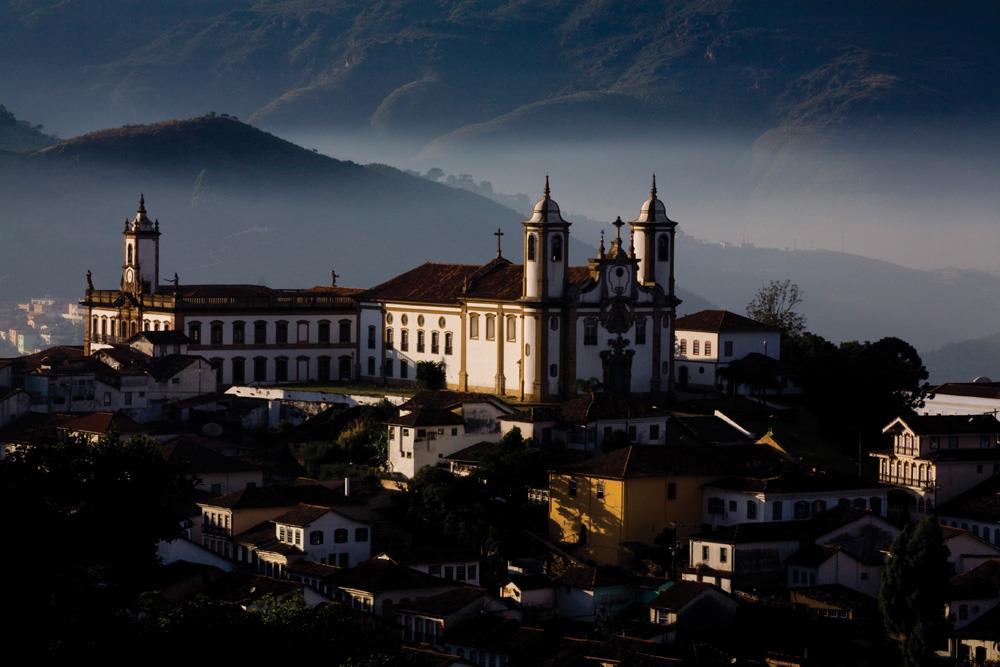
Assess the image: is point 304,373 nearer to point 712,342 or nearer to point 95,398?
point 95,398

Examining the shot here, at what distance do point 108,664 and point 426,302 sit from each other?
118 feet

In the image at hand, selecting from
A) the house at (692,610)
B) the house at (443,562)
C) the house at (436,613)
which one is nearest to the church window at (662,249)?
the house at (443,562)

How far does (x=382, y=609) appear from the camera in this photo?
55625 mm

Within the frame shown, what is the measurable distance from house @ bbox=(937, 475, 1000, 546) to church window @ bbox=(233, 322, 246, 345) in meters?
29.4

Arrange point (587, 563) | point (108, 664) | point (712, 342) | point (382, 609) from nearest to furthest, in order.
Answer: point (108, 664), point (382, 609), point (587, 563), point (712, 342)

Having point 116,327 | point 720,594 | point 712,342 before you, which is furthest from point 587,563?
point 116,327

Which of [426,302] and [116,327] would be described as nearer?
[426,302]

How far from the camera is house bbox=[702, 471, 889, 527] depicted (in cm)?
6125

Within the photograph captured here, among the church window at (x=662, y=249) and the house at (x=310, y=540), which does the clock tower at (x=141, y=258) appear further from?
the house at (x=310, y=540)

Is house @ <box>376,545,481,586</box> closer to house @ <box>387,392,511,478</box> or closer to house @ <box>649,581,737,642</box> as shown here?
house @ <box>649,581,737,642</box>

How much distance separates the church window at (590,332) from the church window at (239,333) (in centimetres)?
1525

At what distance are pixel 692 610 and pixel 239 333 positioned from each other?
108 ft

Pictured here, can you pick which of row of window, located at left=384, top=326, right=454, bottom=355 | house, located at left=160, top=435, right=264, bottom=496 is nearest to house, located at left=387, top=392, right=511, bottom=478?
→ house, located at left=160, top=435, right=264, bottom=496

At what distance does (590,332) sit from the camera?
7500 centimetres
